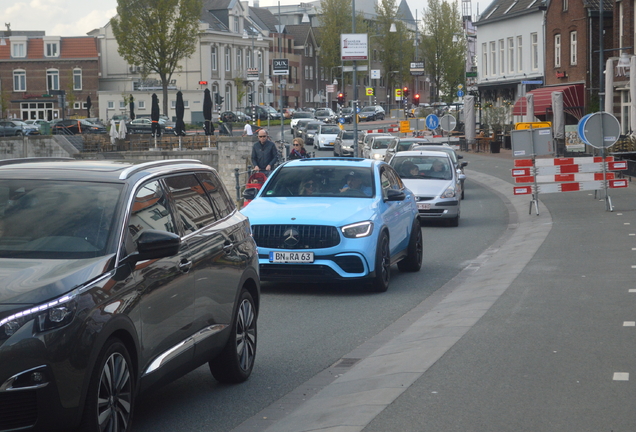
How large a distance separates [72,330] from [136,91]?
92.9m

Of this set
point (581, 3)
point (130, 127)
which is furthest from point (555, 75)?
point (130, 127)

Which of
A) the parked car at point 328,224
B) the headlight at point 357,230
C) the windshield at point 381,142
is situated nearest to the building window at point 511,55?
the windshield at point 381,142

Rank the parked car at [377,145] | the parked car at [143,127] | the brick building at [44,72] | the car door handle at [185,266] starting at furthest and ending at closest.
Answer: the brick building at [44,72] → the parked car at [143,127] → the parked car at [377,145] → the car door handle at [185,266]

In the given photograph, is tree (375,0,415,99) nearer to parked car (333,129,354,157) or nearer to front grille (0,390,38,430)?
parked car (333,129,354,157)

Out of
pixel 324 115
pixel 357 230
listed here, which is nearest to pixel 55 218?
pixel 357 230

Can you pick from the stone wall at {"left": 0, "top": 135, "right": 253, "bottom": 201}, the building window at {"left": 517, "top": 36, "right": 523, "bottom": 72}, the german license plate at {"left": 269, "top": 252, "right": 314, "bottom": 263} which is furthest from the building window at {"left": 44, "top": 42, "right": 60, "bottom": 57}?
the german license plate at {"left": 269, "top": 252, "right": 314, "bottom": 263}

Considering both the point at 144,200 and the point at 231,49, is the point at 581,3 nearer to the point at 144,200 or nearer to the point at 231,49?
the point at 144,200

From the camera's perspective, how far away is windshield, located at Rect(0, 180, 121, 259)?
4.88m

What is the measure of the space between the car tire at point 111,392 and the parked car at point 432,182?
600 inches

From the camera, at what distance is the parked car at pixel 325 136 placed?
2272 inches

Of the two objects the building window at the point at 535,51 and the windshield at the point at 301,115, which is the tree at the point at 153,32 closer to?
the windshield at the point at 301,115

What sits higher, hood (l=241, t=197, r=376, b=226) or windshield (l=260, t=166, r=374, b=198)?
windshield (l=260, t=166, r=374, b=198)

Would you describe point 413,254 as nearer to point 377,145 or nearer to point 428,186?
point 428,186

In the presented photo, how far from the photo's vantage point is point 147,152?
5553cm
